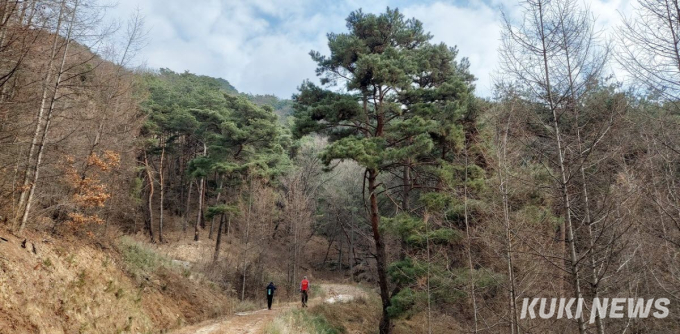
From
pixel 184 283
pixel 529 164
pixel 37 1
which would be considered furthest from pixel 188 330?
pixel 529 164

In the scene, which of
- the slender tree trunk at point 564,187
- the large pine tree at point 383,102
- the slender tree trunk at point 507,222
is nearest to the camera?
the slender tree trunk at point 564,187

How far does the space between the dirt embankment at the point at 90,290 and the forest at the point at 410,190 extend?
55 millimetres

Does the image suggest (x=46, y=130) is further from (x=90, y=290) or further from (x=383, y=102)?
(x=383, y=102)

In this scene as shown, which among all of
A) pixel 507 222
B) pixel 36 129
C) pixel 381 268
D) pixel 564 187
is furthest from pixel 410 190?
pixel 36 129

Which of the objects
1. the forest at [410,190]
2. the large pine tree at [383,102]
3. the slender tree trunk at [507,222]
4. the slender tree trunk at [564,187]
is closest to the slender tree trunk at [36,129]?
the forest at [410,190]

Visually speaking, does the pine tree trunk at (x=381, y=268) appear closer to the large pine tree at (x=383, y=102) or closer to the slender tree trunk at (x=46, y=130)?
the large pine tree at (x=383, y=102)

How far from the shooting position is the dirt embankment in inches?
275

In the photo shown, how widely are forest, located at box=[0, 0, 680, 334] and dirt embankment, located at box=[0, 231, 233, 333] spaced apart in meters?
0.05

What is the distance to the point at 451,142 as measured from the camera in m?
14.2

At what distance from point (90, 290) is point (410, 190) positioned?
1129cm

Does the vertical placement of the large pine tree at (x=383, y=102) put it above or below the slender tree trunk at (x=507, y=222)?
above

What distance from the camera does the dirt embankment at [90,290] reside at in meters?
6.98

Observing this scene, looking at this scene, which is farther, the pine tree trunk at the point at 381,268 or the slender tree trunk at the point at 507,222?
the pine tree trunk at the point at 381,268

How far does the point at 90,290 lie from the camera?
9.28m
